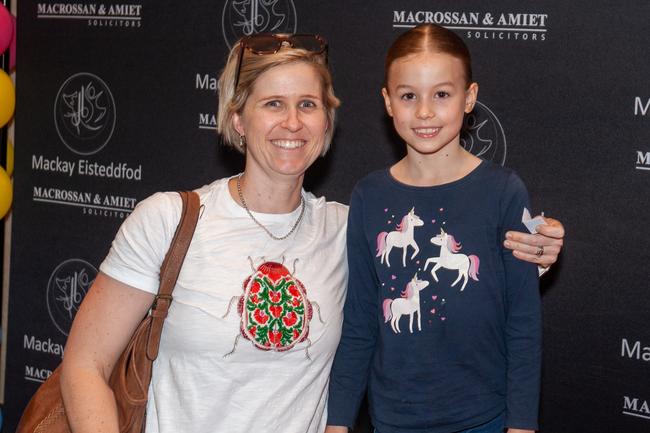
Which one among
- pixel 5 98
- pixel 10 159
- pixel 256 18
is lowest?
pixel 10 159

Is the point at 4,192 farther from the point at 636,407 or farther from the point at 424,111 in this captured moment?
the point at 636,407

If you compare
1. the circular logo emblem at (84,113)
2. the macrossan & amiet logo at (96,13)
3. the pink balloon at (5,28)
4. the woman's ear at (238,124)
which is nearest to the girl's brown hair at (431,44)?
the woman's ear at (238,124)

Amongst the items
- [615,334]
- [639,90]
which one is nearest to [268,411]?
[615,334]

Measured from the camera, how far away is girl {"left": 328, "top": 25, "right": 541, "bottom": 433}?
89.0 inches

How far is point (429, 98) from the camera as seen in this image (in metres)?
2.27

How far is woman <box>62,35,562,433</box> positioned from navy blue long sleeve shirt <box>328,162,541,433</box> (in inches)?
5.5

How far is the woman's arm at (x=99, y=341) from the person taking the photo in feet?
7.10

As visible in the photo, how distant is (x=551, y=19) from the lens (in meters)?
3.16

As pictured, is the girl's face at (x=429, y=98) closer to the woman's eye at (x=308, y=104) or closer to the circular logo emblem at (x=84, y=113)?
the woman's eye at (x=308, y=104)

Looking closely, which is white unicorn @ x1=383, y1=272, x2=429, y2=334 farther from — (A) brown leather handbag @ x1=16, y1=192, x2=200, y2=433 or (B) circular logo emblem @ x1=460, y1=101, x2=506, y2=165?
(B) circular logo emblem @ x1=460, y1=101, x2=506, y2=165

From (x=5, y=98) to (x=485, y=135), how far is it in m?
2.53

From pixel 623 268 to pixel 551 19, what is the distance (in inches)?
40.6

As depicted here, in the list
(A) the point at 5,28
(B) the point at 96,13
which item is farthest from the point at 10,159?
(B) the point at 96,13

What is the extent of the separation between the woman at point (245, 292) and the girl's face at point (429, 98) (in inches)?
10.1
